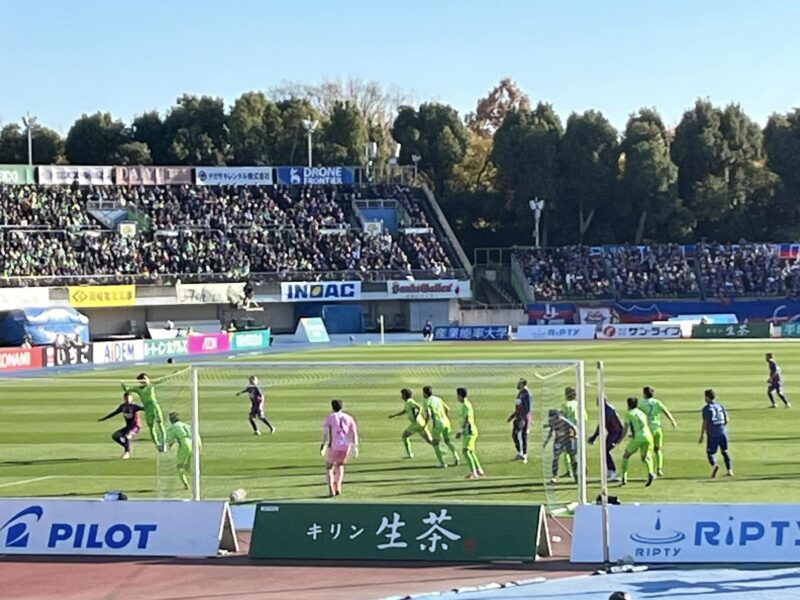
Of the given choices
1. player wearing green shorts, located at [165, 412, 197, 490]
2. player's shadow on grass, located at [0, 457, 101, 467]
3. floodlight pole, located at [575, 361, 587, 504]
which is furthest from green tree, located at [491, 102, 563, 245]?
floodlight pole, located at [575, 361, 587, 504]

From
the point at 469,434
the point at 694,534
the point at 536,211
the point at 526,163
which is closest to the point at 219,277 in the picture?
the point at 536,211

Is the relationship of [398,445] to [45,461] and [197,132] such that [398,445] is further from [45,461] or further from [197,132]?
[197,132]

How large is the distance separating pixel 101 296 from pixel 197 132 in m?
30.6

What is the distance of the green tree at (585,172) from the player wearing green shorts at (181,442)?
228 ft

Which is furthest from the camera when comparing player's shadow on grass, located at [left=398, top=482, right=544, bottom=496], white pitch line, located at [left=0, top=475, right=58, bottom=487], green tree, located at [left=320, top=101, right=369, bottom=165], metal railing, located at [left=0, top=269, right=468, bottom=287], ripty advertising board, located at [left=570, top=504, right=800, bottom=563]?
Answer: green tree, located at [left=320, top=101, right=369, bottom=165]

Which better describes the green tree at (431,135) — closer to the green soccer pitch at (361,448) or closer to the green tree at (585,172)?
the green tree at (585,172)

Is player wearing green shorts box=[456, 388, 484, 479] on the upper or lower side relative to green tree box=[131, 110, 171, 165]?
lower

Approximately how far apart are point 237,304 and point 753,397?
135 feet

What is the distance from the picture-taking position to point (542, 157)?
289 feet

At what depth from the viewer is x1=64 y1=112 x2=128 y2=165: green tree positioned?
93.6m

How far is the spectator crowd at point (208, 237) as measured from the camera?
6981 centimetres

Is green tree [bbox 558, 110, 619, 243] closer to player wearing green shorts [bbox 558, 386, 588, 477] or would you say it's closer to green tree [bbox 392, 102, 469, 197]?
green tree [bbox 392, 102, 469, 197]

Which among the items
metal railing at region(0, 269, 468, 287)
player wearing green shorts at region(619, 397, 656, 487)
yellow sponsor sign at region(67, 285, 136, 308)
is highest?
metal railing at region(0, 269, 468, 287)

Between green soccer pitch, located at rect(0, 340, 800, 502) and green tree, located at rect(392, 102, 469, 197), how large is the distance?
56.5 m
